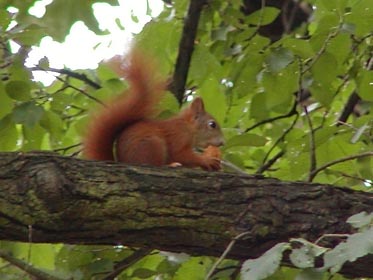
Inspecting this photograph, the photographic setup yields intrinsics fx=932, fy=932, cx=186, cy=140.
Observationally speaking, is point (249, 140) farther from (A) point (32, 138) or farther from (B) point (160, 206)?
(B) point (160, 206)

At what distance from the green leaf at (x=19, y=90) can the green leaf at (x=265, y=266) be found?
3.43 feet

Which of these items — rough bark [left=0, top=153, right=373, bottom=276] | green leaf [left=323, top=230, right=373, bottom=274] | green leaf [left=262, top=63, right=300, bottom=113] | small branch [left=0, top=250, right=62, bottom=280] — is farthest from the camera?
green leaf [left=262, top=63, right=300, bottom=113]

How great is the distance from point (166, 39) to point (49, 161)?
1.21 m

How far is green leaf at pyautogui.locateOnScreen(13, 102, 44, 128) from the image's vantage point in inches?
98.7

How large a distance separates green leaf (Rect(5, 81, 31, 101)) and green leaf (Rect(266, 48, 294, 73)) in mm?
719

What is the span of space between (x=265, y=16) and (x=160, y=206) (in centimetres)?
119

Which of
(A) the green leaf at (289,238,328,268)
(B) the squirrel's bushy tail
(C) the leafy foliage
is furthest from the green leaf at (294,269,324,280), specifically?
(B) the squirrel's bushy tail

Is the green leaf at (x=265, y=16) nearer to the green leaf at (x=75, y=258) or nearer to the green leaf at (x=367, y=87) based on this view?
the green leaf at (x=367, y=87)

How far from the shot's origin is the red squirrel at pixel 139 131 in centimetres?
263

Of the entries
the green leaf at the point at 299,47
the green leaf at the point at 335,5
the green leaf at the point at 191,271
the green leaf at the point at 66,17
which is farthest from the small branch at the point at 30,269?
the green leaf at the point at 335,5

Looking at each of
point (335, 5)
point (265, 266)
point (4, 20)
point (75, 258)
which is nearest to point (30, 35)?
point (4, 20)

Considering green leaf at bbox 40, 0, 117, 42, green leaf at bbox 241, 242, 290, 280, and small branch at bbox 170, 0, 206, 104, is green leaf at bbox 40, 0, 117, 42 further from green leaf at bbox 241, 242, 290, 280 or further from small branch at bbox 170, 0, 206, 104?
green leaf at bbox 241, 242, 290, 280

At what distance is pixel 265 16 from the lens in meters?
3.11

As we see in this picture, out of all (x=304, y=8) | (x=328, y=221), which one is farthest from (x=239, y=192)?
(x=304, y=8)
